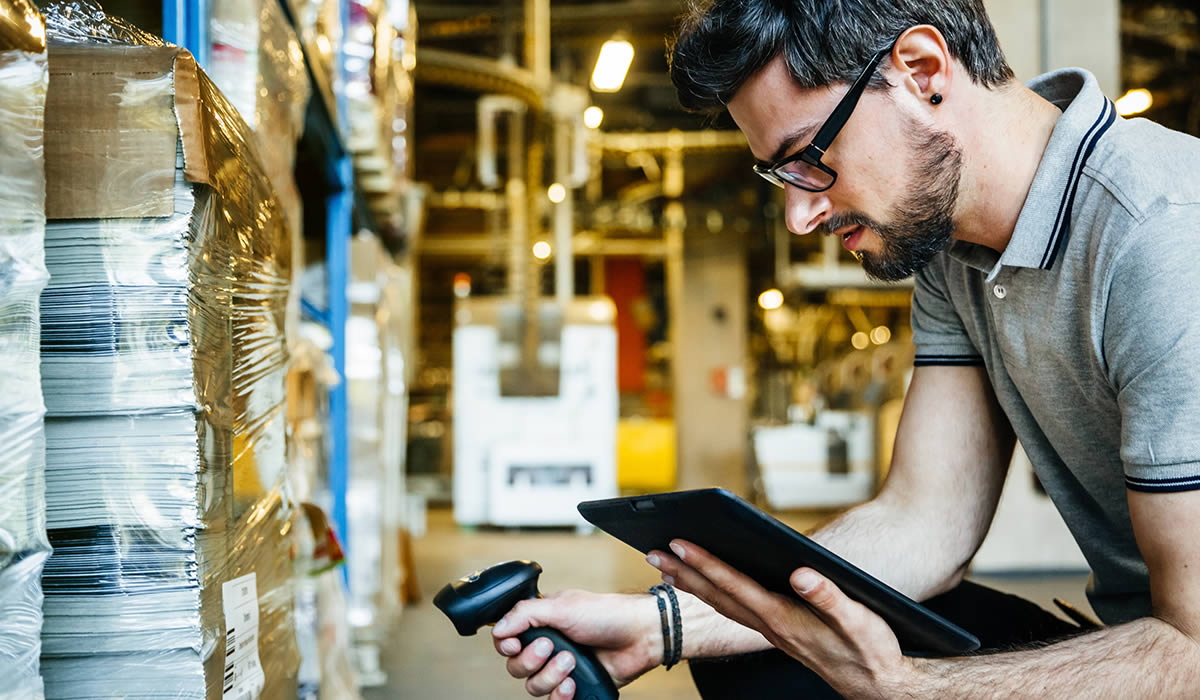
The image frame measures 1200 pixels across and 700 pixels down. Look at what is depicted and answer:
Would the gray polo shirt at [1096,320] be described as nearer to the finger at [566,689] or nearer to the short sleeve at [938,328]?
the short sleeve at [938,328]

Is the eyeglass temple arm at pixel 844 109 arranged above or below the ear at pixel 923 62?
below

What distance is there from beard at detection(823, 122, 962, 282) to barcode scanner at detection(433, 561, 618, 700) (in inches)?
26.1

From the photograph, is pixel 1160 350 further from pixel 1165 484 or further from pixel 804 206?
pixel 804 206

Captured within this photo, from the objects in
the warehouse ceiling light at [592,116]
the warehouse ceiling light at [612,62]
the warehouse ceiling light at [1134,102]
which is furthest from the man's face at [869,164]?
the warehouse ceiling light at [592,116]

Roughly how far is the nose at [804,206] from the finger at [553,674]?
2.25 feet

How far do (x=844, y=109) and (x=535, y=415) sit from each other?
7057mm

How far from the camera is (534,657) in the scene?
1.36 m

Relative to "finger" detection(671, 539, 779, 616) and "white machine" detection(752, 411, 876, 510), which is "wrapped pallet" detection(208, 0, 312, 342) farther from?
"white machine" detection(752, 411, 876, 510)

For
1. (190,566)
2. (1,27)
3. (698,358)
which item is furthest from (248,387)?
(698,358)

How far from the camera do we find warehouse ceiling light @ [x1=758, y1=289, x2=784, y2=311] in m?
14.2

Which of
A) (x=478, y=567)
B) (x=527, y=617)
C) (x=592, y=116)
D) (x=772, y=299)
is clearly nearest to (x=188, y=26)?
(x=527, y=617)

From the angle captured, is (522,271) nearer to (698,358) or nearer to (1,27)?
(698,358)

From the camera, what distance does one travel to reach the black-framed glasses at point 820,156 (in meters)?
1.33

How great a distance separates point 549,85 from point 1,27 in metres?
7.18
